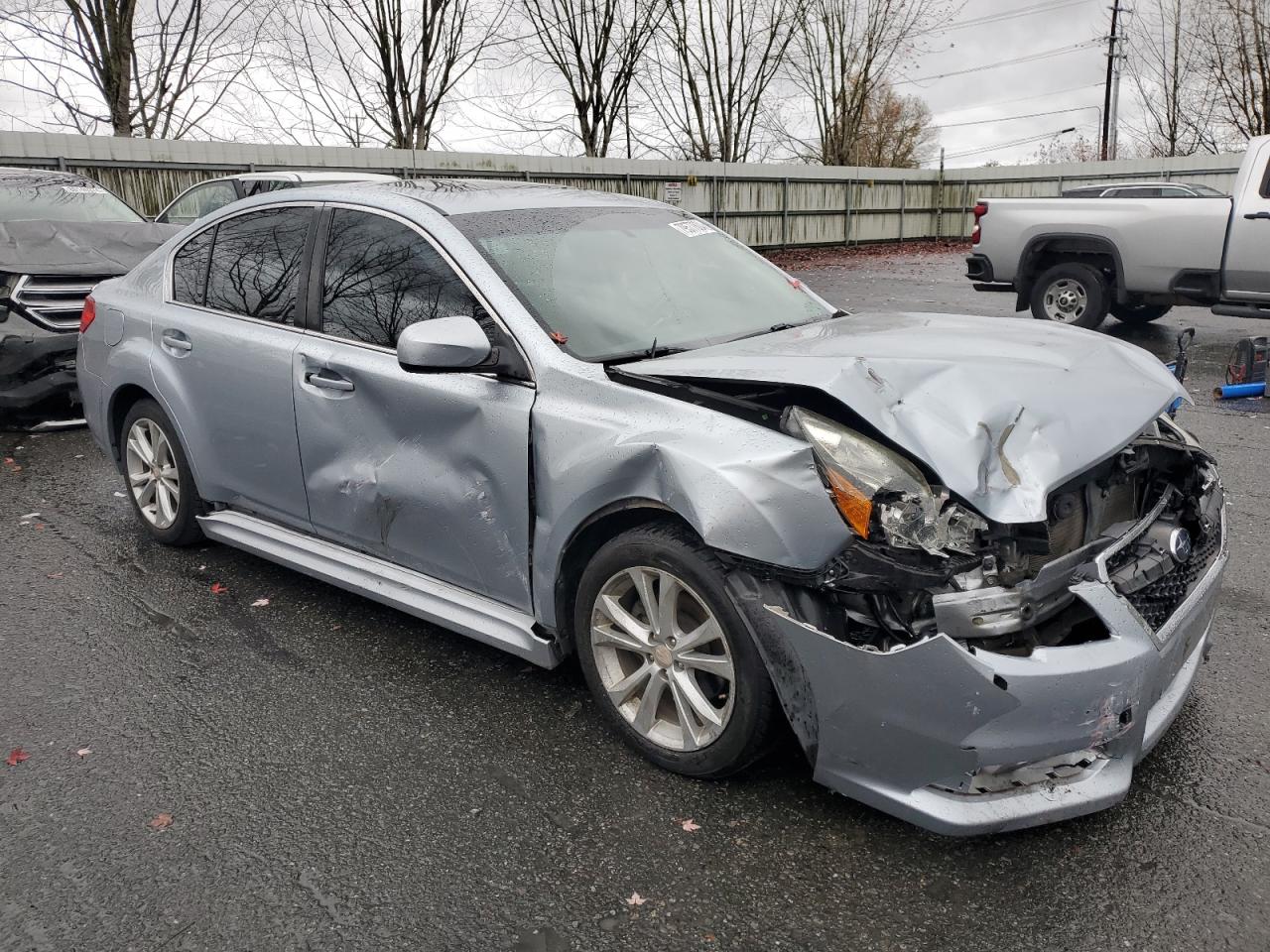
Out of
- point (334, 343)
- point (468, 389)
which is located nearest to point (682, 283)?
point (468, 389)

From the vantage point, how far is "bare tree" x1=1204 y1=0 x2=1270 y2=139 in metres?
32.7

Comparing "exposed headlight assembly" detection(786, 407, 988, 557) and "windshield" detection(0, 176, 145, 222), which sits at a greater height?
"windshield" detection(0, 176, 145, 222)

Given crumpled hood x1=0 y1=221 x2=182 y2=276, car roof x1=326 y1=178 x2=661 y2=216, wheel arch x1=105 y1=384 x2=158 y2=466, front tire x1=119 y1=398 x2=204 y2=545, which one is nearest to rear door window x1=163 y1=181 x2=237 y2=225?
crumpled hood x1=0 y1=221 x2=182 y2=276

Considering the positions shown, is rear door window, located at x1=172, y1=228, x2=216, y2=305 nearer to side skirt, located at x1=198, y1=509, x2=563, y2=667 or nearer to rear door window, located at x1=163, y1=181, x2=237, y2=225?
side skirt, located at x1=198, y1=509, x2=563, y2=667

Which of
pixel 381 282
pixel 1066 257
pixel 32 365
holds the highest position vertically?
pixel 381 282

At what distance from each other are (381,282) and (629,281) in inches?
36.3

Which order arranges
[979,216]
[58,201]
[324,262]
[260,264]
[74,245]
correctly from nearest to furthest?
1. [324,262]
2. [260,264]
3. [74,245]
4. [58,201]
5. [979,216]

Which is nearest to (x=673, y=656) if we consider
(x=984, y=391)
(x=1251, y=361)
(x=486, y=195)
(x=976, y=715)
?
(x=976, y=715)

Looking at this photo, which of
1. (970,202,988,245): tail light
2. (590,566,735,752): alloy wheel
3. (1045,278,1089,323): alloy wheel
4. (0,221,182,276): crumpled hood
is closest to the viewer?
(590,566,735,752): alloy wheel

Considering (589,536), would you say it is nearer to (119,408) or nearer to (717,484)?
(717,484)

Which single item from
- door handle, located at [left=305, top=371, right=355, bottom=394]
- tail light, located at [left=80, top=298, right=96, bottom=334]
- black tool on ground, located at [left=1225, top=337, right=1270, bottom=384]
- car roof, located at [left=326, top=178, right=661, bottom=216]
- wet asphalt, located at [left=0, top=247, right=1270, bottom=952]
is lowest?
wet asphalt, located at [left=0, top=247, right=1270, bottom=952]

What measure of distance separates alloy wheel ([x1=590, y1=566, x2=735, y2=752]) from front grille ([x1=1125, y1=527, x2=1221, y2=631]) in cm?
109

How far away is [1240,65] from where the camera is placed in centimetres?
3450

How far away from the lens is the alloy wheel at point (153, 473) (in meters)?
4.88
